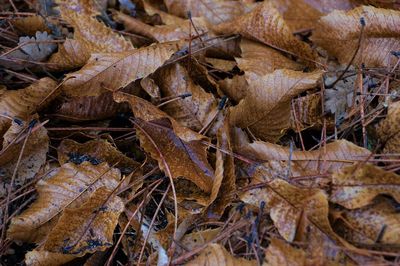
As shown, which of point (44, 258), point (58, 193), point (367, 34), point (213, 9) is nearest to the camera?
point (44, 258)

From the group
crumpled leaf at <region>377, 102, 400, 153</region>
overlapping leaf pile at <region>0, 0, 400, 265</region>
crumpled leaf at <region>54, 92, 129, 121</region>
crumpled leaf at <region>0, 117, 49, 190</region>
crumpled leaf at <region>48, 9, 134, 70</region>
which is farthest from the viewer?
crumpled leaf at <region>48, 9, 134, 70</region>

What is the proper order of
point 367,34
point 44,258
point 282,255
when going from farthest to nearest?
point 367,34
point 44,258
point 282,255

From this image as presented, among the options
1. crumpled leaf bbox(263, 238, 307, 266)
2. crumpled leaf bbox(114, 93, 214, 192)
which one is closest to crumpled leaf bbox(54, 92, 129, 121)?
crumpled leaf bbox(114, 93, 214, 192)

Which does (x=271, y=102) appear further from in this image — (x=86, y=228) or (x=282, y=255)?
(x=86, y=228)

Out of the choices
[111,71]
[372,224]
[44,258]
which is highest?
[111,71]

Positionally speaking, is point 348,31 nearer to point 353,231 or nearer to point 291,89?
point 291,89

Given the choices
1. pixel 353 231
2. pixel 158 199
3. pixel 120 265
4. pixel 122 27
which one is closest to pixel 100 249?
pixel 120 265

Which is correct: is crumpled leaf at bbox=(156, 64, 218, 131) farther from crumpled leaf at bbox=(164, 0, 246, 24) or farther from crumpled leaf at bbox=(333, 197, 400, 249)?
crumpled leaf at bbox=(333, 197, 400, 249)

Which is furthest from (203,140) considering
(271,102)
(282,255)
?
(282,255)
